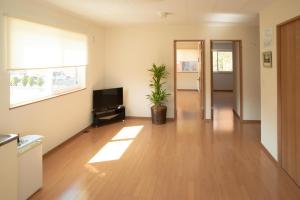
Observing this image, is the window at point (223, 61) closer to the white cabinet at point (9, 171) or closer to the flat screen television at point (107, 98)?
the flat screen television at point (107, 98)

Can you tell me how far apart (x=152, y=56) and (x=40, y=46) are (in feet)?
11.1

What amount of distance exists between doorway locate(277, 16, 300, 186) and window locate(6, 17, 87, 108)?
11.4 feet

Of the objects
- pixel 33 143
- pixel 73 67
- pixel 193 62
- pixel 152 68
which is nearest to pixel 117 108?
pixel 152 68

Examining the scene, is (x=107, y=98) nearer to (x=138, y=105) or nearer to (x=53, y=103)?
(x=138, y=105)

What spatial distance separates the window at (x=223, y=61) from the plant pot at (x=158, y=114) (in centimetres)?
749

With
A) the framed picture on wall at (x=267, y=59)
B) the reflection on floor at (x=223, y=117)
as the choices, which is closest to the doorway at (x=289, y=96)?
the framed picture on wall at (x=267, y=59)

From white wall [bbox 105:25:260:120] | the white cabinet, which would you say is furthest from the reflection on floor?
the white cabinet

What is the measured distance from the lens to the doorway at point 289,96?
3135 mm

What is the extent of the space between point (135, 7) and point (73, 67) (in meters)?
1.84

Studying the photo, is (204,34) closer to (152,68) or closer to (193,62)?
(152,68)

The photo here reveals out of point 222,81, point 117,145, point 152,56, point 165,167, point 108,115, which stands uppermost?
point 152,56

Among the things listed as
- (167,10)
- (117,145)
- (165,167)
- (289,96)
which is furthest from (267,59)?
(117,145)

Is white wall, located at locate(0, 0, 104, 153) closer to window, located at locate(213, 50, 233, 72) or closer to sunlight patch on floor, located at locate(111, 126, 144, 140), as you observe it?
sunlight patch on floor, located at locate(111, 126, 144, 140)

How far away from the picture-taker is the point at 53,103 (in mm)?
4379
